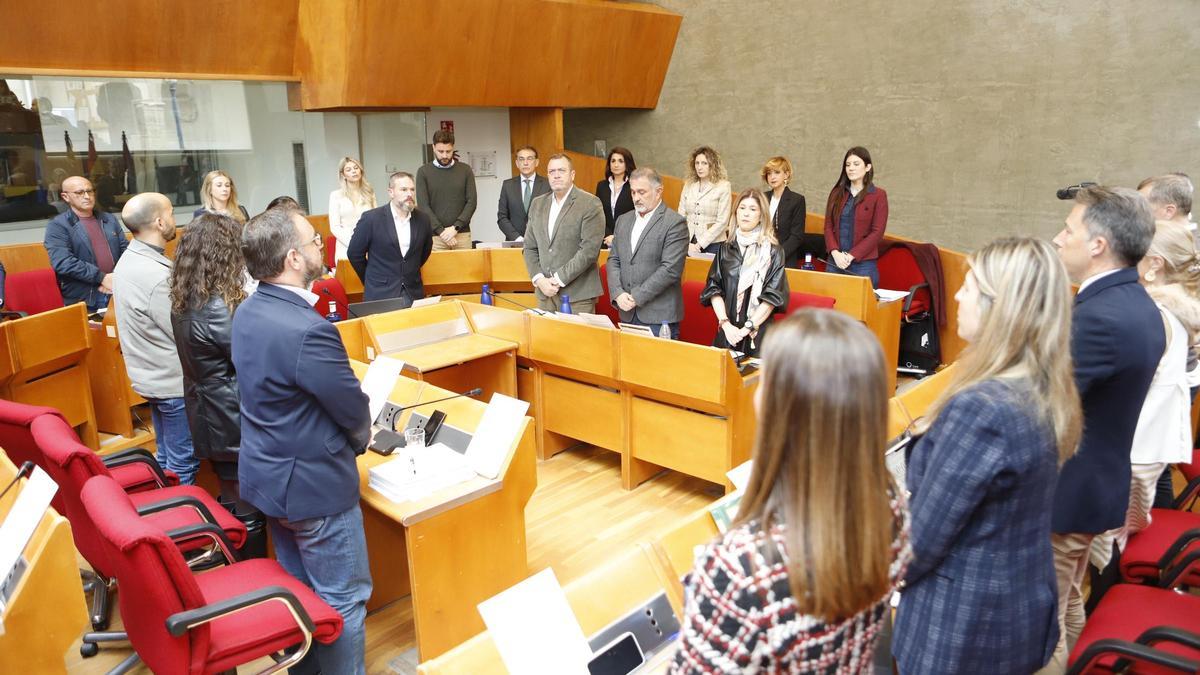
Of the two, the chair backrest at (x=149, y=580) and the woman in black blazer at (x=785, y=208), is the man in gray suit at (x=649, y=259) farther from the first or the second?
the chair backrest at (x=149, y=580)

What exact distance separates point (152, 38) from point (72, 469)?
4734 mm

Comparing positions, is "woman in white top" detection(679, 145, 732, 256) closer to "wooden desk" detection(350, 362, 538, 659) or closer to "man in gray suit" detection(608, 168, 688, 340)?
"man in gray suit" detection(608, 168, 688, 340)

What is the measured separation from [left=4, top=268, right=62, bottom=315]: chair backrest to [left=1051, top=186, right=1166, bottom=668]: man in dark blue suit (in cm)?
606

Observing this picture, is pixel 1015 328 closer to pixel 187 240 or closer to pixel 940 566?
pixel 940 566

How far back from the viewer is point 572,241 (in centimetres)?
503

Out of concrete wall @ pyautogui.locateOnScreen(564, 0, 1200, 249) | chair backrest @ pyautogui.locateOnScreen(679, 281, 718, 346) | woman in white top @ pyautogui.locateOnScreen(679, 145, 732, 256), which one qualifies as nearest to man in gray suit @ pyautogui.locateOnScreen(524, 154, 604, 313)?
chair backrest @ pyautogui.locateOnScreen(679, 281, 718, 346)

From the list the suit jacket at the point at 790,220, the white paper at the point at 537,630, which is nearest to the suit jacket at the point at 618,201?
the suit jacket at the point at 790,220

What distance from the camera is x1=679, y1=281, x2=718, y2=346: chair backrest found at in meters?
5.27

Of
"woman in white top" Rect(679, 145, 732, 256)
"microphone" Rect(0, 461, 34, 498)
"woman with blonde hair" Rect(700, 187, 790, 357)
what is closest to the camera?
"microphone" Rect(0, 461, 34, 498)

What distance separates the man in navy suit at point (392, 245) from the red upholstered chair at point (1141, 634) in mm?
4315

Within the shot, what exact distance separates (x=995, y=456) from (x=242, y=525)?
101 inches

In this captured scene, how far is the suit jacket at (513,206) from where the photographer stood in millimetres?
6906

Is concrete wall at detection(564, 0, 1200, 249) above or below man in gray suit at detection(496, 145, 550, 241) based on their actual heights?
above

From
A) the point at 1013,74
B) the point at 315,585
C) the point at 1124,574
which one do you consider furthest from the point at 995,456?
the point at 1013,74
